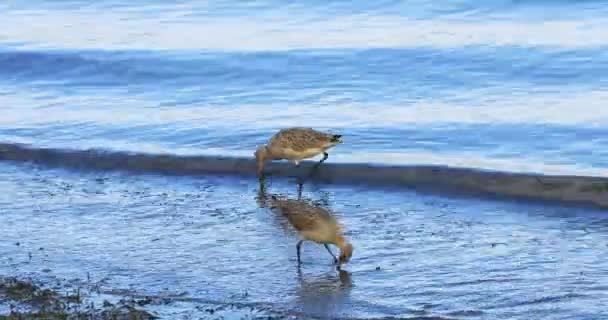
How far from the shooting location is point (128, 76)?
55.9 ft

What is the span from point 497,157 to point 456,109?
2136 millimetres

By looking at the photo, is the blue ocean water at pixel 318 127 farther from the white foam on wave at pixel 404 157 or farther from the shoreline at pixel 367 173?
the shoreline at pixel 367 173

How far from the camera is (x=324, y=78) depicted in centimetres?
1628

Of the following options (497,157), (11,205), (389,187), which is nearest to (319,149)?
(389,187)

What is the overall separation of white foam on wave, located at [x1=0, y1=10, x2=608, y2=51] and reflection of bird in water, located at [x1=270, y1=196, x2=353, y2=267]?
865 centimetres

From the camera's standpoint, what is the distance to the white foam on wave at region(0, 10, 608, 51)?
17734 millimetres

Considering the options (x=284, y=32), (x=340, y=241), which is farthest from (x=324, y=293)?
(x=284, y=32)

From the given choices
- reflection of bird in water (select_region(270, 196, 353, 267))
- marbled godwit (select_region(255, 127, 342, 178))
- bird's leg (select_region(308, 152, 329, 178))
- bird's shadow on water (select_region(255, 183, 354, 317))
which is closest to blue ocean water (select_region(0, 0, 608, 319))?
bird's shadow on water (select_region(255, 183, 354, 317))

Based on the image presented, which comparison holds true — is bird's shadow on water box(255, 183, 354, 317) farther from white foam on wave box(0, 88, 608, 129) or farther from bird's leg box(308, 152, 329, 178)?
white foam on wave box(0, 88, 608, 129)

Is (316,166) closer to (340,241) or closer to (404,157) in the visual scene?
(404,157)

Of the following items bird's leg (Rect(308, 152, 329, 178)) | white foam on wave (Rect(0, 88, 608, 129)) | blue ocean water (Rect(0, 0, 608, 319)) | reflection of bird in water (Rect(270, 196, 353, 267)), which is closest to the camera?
blue ocean water (Rect(0, 0, 608, 319))

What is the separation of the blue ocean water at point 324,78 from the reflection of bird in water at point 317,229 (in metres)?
2.98

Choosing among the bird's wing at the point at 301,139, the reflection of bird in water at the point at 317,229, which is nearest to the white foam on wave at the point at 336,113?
the bird's wing at the point at 301,139

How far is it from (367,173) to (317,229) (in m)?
2.74
